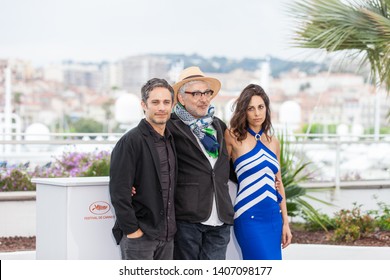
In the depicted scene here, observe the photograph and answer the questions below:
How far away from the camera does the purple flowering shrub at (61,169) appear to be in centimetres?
1055

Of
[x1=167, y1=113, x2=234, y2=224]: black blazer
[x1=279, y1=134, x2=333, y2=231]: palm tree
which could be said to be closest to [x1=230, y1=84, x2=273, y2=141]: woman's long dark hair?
[x1=167, y1=113, x2=234, y2=224]: black blazer

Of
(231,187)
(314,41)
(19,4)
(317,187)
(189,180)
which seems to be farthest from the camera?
(19,4)

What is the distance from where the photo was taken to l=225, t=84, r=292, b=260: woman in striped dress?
16.0 feet

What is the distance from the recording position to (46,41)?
168 meters

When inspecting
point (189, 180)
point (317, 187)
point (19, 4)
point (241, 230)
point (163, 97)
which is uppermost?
point (19, 4)

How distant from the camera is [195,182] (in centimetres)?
461

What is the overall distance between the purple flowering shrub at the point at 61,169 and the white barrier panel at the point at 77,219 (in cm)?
540

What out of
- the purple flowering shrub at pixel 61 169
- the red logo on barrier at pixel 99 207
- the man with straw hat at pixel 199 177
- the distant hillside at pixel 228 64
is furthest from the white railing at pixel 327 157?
the distant hillside at pixel 228 64

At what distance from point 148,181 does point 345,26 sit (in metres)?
6.01

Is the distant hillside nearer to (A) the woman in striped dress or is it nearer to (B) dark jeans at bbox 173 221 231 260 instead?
(A) the woman in striped dress

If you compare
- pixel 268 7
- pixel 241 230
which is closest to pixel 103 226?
pixel 241 230

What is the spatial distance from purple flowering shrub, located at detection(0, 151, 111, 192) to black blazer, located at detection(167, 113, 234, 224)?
5696 mm
